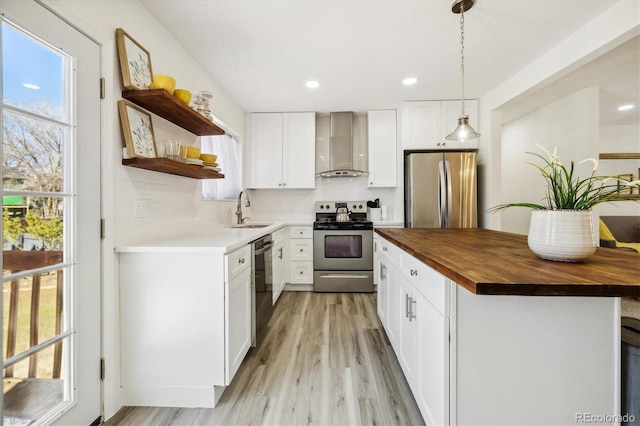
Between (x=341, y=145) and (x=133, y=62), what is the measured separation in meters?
2.71

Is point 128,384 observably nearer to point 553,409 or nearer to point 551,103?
point 553,409

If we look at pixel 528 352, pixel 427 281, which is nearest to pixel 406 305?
pixel 427 281

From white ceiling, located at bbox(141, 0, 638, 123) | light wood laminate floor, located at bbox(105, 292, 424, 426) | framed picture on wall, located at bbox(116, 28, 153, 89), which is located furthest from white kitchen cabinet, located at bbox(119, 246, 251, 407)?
white ceiling, located at bbox(141, 0, 638, 123)

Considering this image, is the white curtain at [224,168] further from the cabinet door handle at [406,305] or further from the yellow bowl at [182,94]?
the cabinet door handle at [406,305]

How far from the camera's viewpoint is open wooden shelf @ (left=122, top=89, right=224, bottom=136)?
1552mm

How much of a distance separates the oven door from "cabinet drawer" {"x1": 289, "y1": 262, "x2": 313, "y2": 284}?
0.11 m

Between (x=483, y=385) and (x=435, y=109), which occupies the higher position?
(x=435, y=109)

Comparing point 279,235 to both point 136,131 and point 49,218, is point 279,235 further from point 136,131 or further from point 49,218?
point 49,218

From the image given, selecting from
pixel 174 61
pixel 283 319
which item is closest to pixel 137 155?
pixel 174 61

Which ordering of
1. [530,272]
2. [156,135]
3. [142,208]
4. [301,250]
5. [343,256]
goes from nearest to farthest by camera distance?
[530,272]
[142,208]
[156,135]
[343,256]
[301,250]

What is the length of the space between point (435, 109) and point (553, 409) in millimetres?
3303

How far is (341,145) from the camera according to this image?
388cm

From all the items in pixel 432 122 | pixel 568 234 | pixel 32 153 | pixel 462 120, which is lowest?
pixel 568 234

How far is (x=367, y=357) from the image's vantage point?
77.7 inches
